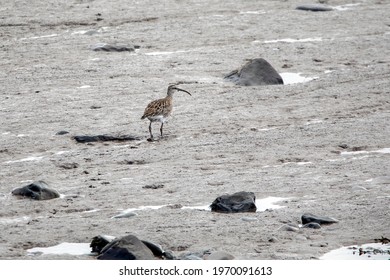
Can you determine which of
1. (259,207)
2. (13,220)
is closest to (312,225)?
(259,207)

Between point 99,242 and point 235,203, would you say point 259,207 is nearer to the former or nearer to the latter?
point 235,203

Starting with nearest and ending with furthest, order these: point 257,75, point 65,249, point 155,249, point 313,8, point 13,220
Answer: point 155,249, point 65,249, point 13,220, point 257,75, point 313,8

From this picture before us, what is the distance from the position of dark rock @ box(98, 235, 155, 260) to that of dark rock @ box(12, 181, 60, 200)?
281 centimetres

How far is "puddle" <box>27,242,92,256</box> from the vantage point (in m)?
12.4

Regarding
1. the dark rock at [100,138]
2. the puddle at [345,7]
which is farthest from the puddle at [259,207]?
the puddle at [345,7]

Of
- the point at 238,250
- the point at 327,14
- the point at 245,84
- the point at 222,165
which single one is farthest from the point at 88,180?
the point at 327,14

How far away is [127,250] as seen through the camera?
37.9ft

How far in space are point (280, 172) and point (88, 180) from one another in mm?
2853

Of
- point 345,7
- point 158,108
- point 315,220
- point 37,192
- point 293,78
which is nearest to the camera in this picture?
point 315,220

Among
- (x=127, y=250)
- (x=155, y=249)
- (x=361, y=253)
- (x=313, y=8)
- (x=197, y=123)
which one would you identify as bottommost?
(x=197, y=123)

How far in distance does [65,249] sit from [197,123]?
616 centimetres

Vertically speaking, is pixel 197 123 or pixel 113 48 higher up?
pixel 113 48

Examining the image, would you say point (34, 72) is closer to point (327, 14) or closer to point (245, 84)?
point (245, 84)

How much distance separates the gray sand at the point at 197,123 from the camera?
13.3m
